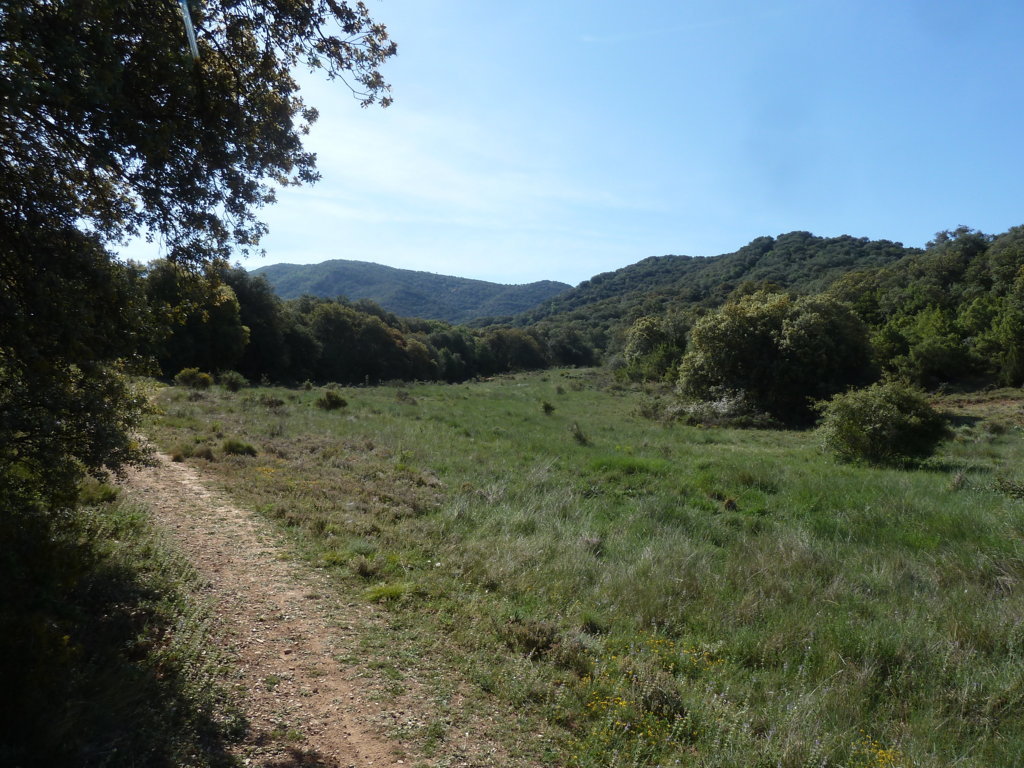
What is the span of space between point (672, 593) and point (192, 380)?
80.0ft

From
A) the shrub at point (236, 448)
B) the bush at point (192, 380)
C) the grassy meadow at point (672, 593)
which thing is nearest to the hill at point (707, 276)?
the bush at point (192, 380)

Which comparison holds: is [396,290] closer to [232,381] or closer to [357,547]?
[232,381]

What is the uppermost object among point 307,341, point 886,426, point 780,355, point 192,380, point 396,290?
point 396,290

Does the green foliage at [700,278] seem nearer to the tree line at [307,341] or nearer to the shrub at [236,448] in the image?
the tree line at [307,341]

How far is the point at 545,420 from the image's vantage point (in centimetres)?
2348

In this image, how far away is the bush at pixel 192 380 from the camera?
79.0ft

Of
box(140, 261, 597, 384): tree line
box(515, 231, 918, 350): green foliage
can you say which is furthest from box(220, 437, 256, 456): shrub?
box(515, 231, 918, 350): green foliage

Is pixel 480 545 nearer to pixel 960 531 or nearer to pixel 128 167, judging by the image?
pixel 128 167

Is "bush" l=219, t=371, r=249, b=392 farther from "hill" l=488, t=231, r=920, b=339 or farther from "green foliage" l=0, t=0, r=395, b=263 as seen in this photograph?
"hill" l=488, t=231, r=920, b=339

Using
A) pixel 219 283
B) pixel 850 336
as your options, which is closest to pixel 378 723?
pixel 219 283

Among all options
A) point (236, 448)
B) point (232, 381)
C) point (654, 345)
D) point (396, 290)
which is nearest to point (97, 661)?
point (236, 448)

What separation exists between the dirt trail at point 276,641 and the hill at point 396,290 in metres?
139

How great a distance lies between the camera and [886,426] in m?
15.6

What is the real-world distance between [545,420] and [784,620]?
1803 centimetres
